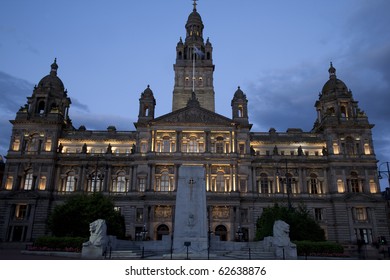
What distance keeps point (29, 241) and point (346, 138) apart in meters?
58.6

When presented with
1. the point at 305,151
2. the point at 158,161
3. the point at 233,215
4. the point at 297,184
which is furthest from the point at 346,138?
the point at 158,161

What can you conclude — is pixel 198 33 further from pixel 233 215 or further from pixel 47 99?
pixel 233 215

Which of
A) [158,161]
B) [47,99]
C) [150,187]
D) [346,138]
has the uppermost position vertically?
[47,99]

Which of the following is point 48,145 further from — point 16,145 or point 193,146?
point 193,146

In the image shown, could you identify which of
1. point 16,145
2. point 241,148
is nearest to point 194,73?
point 241,148

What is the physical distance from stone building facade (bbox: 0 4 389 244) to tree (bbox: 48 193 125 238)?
1814 centimetres

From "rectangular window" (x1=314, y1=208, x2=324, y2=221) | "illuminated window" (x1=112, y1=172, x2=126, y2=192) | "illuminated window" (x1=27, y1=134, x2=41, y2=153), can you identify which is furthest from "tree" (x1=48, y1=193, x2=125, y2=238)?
"rectangular window" (x1=314, y1=208, x2=324, y2=221)

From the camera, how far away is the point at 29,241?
184 feet

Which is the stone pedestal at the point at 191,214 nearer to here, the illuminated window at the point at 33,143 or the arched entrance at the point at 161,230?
the arched entrance at the point at 161,230

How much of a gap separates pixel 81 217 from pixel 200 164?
2636 cm

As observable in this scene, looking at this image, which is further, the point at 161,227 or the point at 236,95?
the point at 236,95

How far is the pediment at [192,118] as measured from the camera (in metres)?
63.4

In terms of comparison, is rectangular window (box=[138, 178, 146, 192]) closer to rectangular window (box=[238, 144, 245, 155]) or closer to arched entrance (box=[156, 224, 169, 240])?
arched entrance (box=[156, 224, 169, 240])

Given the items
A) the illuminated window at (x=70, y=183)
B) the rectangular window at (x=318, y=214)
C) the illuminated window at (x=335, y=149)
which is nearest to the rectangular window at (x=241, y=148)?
the rectangular window at (x=318, y=214)
